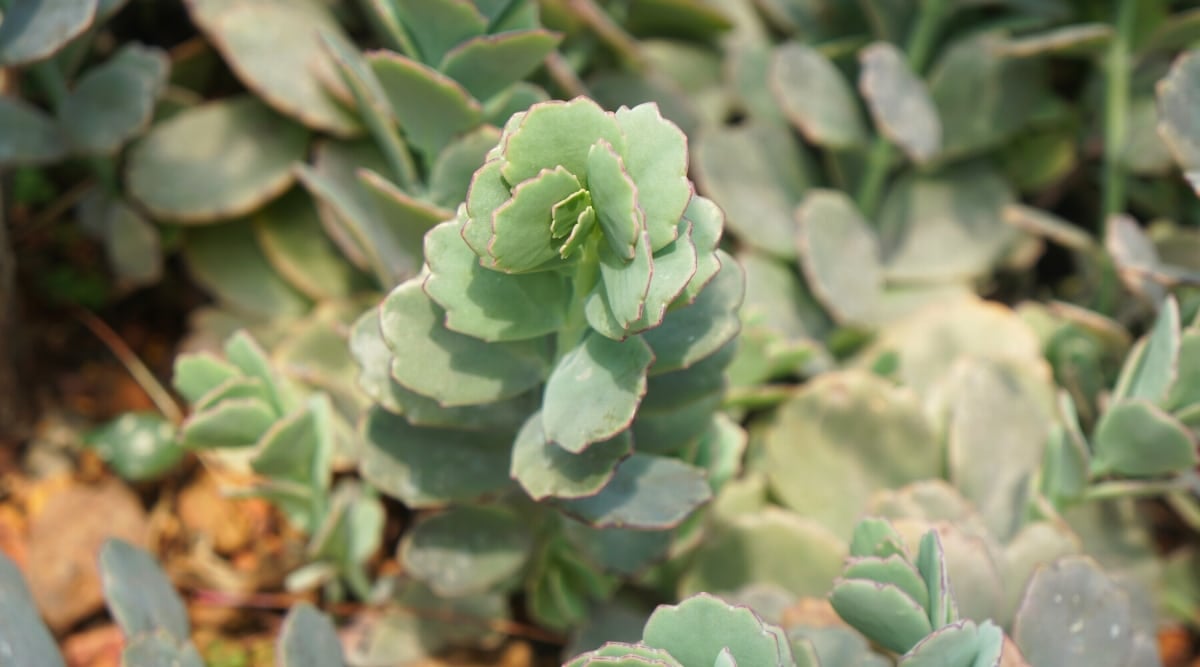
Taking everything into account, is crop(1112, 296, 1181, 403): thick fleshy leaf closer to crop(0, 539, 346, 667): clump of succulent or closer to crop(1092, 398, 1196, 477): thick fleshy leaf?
crop(1092, 398, 1196, 477): thick fleshy leaf

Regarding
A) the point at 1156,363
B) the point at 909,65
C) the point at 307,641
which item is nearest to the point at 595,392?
the point at 307,641

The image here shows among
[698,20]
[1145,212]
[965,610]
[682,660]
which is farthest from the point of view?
[1145,212]

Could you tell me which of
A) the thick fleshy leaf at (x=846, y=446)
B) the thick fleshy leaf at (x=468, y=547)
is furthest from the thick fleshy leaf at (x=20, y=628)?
the thick fleshy leaf at (x=846, y=446)

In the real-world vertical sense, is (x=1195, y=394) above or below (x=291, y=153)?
below

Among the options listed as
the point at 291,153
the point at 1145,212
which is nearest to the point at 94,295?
the point at 291,153

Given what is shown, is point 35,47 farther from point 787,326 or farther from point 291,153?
point 787,326

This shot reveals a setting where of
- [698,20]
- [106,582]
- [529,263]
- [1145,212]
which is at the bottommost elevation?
[1145,212]
